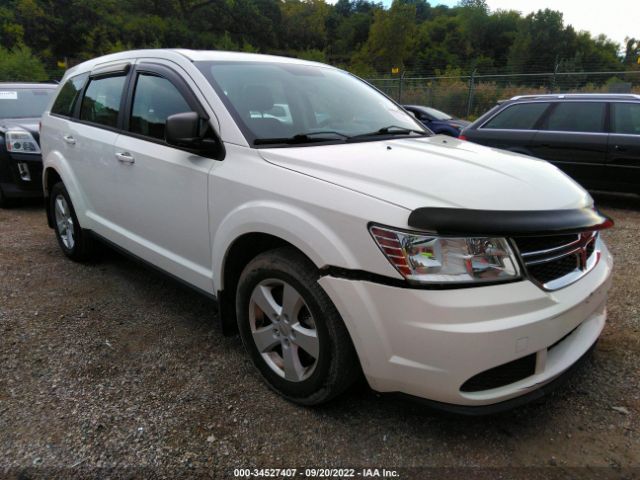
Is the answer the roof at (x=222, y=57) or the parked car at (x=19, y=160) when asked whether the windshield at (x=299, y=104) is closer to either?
the roof at (x=222, y=57)

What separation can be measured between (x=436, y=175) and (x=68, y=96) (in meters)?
3.61

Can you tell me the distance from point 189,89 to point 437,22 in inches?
3681

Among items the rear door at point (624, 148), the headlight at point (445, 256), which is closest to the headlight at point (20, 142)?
the headlight at point (445, 256)

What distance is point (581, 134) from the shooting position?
6.31 metres

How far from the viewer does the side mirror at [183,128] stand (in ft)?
7.72

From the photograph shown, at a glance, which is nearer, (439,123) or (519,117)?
(519,117)

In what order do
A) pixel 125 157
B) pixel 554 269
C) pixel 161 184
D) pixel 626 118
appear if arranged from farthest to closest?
pixel 626 118
pixel 125 157
pixel 161 184
pixel 554 269

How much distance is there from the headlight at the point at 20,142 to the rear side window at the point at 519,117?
619cm

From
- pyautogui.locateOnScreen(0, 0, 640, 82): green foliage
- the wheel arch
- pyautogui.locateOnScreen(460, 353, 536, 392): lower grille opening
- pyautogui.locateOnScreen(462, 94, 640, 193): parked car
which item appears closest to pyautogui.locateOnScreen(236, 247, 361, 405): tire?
pyautogui.locateOnScreen(460, 353, 536, 392): lower grille opening

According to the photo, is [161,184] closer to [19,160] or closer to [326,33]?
[19,160]

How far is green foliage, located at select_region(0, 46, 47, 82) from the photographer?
26453 mm

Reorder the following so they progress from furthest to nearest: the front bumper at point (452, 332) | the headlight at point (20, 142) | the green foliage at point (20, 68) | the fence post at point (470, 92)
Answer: the green foliage at point (20, 68), the fence post at point (470, 92), the headlight at point (20, 142), the front bumper at point (452, 332)

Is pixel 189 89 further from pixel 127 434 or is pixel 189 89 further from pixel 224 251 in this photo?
pixel 127 434

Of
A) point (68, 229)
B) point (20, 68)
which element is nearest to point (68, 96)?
point (68, 229)
